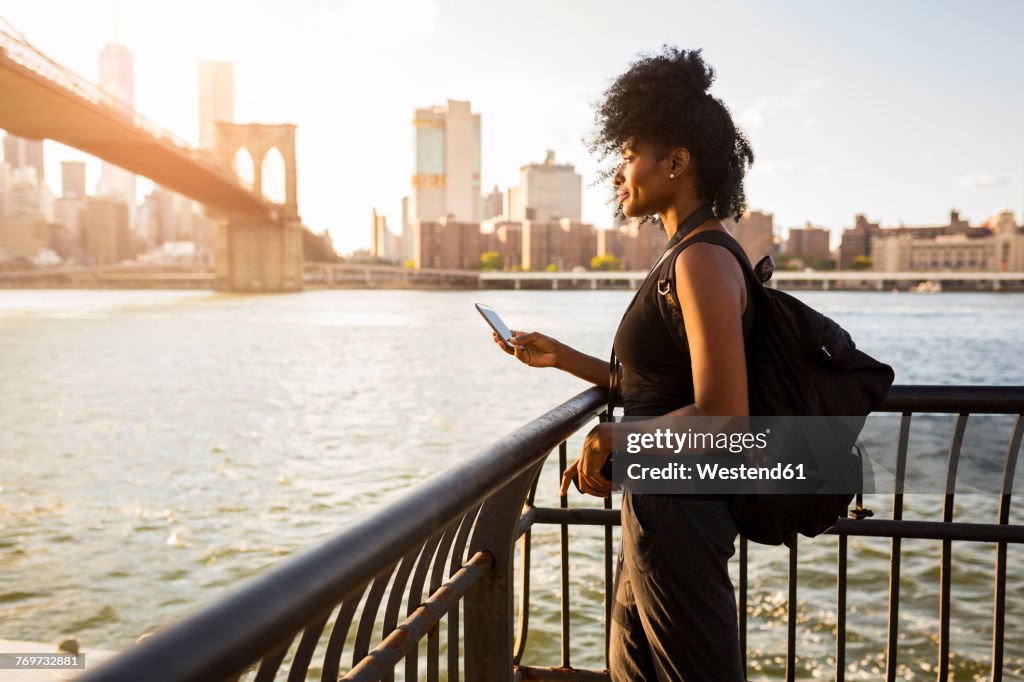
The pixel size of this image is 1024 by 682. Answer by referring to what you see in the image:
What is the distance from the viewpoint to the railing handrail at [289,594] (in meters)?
0.71

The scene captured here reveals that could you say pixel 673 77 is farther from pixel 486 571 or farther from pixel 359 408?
pixel 359 408

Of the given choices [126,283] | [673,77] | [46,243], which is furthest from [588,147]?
[46,243]

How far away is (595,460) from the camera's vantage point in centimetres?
174

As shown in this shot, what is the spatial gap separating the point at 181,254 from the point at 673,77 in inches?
5397

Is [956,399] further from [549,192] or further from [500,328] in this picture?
[549,192]

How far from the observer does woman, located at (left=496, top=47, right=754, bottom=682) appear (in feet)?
4.95

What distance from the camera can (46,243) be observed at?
338 feet

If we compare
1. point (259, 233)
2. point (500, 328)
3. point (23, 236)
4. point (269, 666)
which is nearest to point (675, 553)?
point (500, 328)

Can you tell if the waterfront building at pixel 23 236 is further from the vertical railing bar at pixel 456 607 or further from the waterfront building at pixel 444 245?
the vertical railing bar at pixel 456 607

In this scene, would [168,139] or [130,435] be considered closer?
[130,435]

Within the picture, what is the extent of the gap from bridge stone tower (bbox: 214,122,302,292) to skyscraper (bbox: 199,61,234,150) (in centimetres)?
10893

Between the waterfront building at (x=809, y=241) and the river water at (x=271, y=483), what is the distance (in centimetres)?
11221

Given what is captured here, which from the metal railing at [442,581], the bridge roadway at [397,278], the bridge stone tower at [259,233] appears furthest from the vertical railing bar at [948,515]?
the bridge roadway at [397,278]

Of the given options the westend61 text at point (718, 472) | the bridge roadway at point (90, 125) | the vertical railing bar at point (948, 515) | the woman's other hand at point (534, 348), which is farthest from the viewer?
the bridge roadway at point (90, 125)
